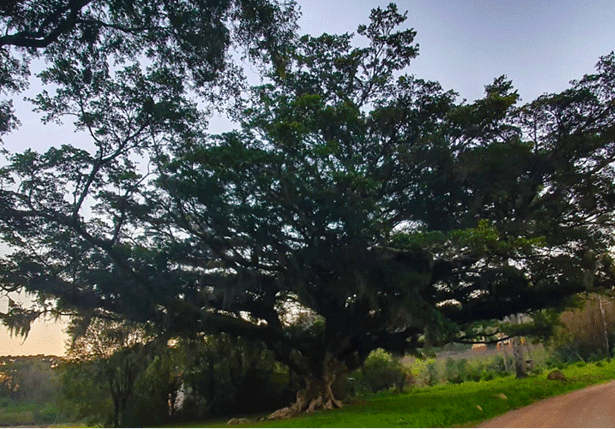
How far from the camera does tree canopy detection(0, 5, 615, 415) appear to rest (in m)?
11.0

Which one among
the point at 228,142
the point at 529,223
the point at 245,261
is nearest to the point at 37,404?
the point at 245,261

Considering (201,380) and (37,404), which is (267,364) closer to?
(201,380)

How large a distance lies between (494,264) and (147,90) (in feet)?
32.2

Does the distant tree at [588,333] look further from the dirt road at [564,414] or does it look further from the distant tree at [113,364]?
the distant tree at [113,364]

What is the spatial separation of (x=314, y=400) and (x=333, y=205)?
7.54 meters

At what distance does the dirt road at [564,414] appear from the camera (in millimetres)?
9133

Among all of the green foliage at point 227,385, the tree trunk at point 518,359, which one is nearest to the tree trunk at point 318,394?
the green foliage at point 227,385

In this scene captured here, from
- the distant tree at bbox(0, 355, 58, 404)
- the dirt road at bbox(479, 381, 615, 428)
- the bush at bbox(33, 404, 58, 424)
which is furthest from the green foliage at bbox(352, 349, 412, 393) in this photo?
the distant tree at bbox(0, 355, 58, 404)

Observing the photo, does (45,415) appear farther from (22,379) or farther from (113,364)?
(113,364)

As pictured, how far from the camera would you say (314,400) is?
15.4 metres

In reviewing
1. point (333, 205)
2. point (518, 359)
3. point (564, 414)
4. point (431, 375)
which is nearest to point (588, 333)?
point (431, 375)

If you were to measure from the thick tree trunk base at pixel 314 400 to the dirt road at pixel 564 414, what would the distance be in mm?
Result: 5894

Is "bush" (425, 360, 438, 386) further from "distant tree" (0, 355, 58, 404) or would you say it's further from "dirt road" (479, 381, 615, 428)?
"distant tree" (0, 355, 58, 404)

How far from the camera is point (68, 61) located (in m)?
7.62
